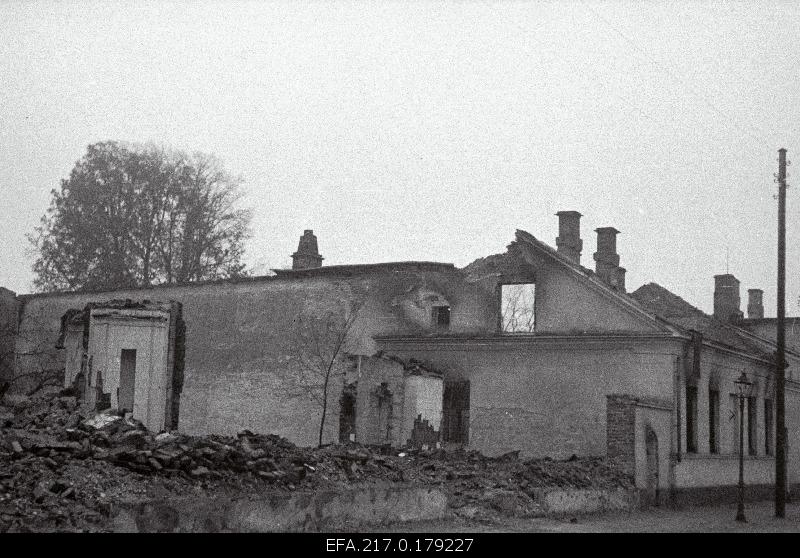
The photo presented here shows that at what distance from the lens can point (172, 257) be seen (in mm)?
46844

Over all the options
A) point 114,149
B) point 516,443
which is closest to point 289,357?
point 516,443

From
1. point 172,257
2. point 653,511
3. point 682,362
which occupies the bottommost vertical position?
point 653,511

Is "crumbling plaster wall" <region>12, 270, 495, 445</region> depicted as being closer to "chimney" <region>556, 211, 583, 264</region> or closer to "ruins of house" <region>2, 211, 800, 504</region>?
"ruins of house" <region>2, 211, 800, 504</region>

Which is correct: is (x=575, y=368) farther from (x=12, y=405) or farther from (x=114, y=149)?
(x=114, y=149)

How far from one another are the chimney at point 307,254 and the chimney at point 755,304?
2436cm

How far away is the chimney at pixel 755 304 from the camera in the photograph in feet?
162

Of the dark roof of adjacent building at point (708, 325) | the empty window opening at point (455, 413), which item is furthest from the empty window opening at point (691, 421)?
the empty window opening at point (455, 413)

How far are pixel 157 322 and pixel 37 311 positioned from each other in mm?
12865

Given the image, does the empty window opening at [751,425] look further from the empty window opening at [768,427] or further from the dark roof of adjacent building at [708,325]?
the dark roof of adjacent building at [708,325]

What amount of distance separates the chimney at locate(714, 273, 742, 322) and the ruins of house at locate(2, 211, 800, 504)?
6.55 metres

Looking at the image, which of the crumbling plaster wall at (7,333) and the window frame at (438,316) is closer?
the window frame at (438,316)

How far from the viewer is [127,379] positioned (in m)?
25.2

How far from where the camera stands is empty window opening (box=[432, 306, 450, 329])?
2812 cm

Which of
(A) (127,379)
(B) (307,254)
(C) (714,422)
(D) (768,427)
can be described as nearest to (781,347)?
(C) (714,422)
